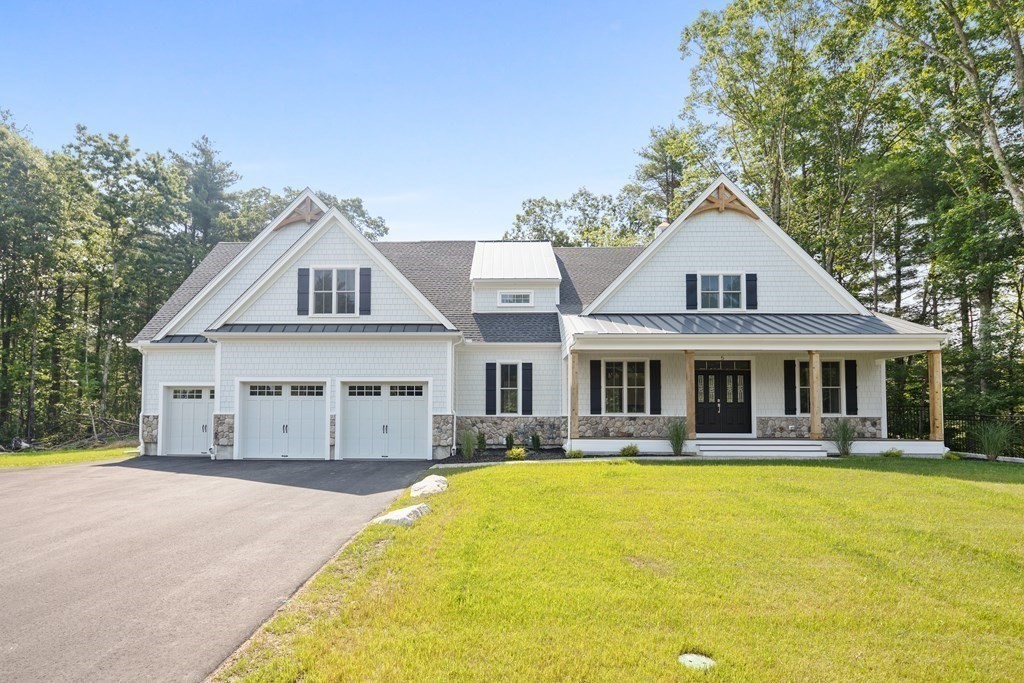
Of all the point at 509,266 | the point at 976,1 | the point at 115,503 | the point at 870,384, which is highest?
the point at 976,1

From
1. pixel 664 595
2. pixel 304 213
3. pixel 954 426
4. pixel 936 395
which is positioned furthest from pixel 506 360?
pixel 954 426

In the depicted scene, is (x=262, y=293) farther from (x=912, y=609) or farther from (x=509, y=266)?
(x=912, y=609)

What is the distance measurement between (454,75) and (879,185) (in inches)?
779

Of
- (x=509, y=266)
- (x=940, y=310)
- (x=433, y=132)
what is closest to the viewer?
(x=433, y=132)

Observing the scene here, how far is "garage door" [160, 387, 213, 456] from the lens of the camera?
57.4 ft

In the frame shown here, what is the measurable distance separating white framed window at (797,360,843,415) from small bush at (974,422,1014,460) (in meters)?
3.38

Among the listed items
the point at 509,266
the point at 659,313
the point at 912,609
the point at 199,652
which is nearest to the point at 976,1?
the point at 659,313

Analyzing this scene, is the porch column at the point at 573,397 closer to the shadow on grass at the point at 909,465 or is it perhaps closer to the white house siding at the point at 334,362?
the shadow on grass at the point at 909,465

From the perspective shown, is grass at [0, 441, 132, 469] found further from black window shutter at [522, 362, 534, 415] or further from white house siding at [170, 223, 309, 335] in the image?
black window shutter at [522, 362, 534, 415]

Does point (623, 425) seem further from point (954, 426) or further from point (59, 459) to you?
point (59, 459)

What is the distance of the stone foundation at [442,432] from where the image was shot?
51.8 feet

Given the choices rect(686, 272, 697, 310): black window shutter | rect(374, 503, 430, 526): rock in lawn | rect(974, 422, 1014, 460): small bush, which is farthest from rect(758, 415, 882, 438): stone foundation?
rect(374, 503, 430, 526): rock in lawn

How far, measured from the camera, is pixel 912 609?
4.67 meters

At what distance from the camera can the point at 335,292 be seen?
16594 millimetres
